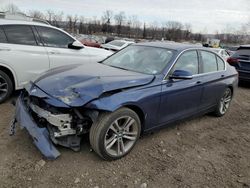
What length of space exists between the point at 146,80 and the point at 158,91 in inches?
9.7

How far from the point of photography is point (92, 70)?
12.5ft

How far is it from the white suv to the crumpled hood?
1585 mm

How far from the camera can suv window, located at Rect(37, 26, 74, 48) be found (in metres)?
5.56

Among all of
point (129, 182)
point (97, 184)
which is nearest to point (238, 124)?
point (129, 182)

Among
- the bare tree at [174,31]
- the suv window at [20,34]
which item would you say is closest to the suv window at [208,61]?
the suv window at [20,34]

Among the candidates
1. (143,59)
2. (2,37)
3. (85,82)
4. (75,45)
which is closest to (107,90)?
(85,82)

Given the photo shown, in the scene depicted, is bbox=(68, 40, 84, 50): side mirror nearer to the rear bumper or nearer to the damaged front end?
the damaged front end

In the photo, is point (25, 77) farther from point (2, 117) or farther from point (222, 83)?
point (222, 83)

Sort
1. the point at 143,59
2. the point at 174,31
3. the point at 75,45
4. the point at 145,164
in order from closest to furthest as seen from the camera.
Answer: the point at 145,164, the point at 143,59, the point at 75,45, the point at 174,31

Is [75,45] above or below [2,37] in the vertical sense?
below

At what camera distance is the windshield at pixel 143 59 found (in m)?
3.91

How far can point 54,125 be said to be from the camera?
3.12 metres

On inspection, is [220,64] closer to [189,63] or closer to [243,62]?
[189,63]

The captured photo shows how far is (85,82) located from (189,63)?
1.97m
